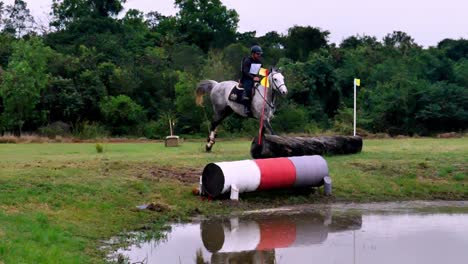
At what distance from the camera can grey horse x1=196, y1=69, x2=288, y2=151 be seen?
17.8 metres

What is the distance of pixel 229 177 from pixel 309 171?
2.09 meters

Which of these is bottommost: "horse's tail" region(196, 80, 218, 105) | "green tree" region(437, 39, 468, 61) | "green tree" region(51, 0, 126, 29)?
"horse's tail" region(196, 80, 218, 105)

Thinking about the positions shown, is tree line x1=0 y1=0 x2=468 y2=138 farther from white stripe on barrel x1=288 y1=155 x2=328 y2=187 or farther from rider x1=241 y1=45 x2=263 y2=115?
white stripe on barrel x1=288 y1=155 x2=328 y2=187

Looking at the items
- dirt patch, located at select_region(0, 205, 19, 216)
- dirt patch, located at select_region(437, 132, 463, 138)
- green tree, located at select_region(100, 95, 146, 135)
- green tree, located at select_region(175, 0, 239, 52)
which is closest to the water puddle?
dirt patch, located at select_region(0, 205, 19, 216)

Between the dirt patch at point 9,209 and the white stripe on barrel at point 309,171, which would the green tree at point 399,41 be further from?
the dirt patch at point 9,209

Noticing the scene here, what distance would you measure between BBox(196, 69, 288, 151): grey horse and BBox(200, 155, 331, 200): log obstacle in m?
2.96

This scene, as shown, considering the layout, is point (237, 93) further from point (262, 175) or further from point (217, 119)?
point (262, 175)

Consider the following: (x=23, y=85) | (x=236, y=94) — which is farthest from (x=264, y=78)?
(x=23, y=85)

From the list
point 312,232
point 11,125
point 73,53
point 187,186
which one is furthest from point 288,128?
point 312,232

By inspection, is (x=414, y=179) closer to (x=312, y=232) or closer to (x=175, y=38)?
(x=312, y=232)

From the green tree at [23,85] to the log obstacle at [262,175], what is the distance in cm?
2069

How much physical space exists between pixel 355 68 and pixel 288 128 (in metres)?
11.3

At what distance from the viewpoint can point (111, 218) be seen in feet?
39.5

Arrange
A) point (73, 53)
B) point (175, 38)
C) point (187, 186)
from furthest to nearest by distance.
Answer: point (175, 38)
point (73, 53)
point (187, 186)
